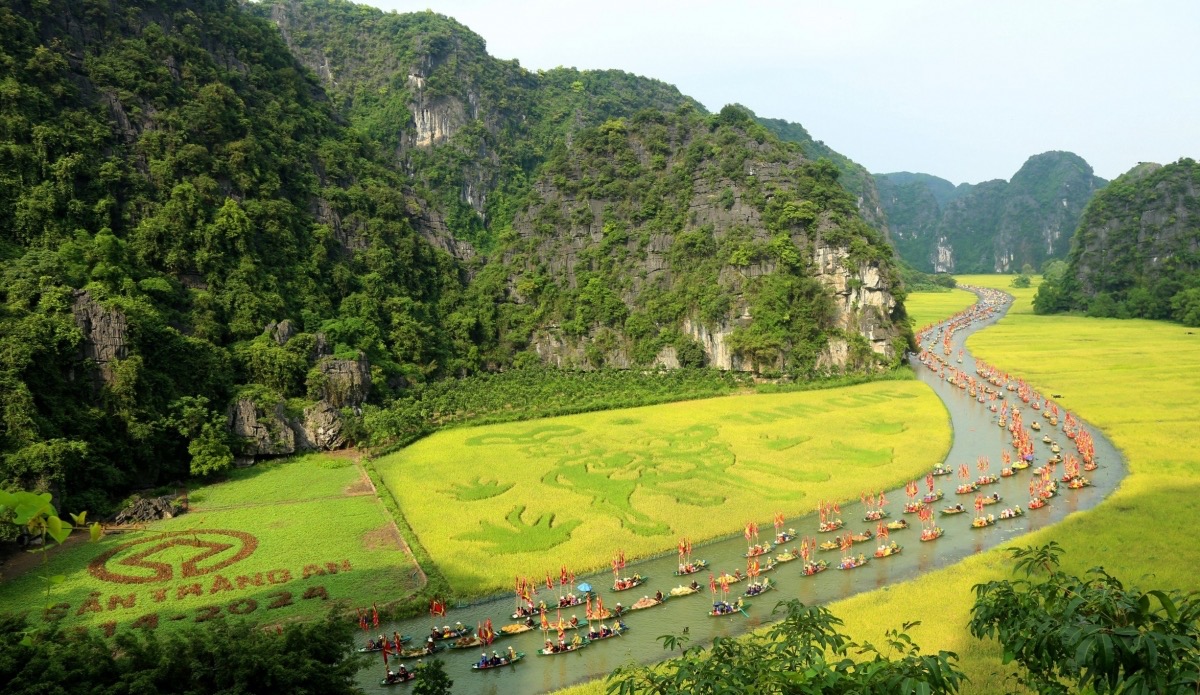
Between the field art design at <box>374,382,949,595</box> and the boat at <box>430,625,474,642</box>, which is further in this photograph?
the field art design at <box>374,382,949,595</box>

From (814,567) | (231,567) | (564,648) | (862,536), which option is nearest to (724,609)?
(814,567)

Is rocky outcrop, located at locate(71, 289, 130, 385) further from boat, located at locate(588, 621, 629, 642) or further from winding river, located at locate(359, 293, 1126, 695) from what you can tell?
boat, located at locate(588, 621, 629, 642)

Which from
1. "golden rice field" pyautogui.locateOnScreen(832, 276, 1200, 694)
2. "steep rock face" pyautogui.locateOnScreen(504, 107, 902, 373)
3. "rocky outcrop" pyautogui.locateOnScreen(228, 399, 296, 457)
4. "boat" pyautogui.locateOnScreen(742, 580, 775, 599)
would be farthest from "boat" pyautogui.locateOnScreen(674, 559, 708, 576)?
"steep rock face" pyautogui.locateOnScreen(504, 107, 902, 373)

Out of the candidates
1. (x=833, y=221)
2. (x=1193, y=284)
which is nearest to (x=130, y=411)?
(x=833, y=221)

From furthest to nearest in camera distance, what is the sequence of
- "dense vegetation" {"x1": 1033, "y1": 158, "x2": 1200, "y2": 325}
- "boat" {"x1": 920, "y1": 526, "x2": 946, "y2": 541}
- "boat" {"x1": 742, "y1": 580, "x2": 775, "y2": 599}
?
"dense vegetation" {"x1": 1033, "y1": 158, "x2": 1200, "y2": 325} < "boat" {"x1": 920, "y1": 526, "x2": 946, "y2": 541} < "boat" {"x1": 742, "y1": 580, "x2": 775, "y2": 599}

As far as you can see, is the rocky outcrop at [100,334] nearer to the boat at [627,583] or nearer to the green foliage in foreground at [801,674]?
the boat at [627,583]

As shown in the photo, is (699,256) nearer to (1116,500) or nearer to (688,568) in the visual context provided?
(1116,500)

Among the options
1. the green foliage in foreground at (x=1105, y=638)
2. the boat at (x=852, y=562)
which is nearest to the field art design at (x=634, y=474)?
the boat at (x=852, y=562)
